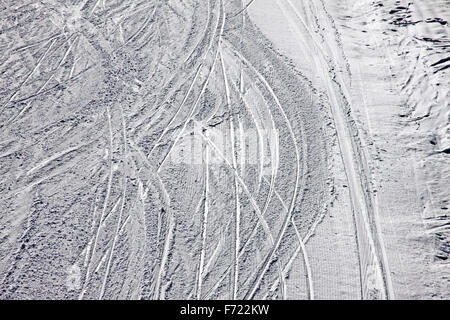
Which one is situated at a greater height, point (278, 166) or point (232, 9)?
point (232, 9)

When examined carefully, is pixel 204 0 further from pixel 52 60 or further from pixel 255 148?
pixel 255 148

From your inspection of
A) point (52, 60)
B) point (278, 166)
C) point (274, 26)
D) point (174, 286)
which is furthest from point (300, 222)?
point (52, 60)

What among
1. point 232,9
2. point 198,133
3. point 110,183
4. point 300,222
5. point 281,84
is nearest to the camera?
point 300,222

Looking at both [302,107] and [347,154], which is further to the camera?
[302,107]

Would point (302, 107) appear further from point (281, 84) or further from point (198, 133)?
point (198, 133)

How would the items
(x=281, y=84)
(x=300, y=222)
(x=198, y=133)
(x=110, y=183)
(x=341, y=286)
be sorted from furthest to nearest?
(x=281, y=84) < (x=198, y=133) < (x=110, y=183) < (x=300, y=222) < (x=341, y=286)

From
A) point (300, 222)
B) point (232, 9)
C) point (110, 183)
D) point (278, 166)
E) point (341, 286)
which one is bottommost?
point (341, 286)

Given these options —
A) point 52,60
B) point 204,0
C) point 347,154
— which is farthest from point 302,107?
point 52,60
